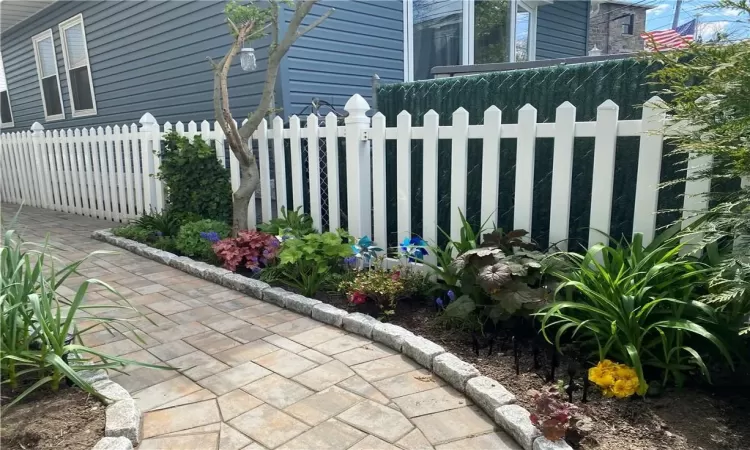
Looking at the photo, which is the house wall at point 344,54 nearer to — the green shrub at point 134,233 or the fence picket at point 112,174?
the green shrub at point 134,233

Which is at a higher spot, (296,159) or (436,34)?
(436,34)

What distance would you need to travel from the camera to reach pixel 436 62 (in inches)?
292

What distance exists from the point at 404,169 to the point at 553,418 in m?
2.08

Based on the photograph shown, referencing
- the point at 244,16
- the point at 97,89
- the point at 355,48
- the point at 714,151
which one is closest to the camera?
the point at 714,151

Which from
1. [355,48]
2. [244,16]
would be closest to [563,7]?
[355,48]

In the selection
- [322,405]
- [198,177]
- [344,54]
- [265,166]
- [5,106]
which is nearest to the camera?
[322,405]

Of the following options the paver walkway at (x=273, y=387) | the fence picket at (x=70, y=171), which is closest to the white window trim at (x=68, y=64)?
the fence picket at (x=70, y=171)

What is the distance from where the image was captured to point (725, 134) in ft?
6.24

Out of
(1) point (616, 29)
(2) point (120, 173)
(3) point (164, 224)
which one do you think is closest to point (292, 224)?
(3) point (164, 224)

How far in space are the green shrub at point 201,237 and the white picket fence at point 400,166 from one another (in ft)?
1.45

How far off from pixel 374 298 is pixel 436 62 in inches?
211

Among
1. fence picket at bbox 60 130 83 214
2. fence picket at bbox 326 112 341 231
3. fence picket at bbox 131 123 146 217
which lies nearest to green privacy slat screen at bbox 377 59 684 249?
fence picket at bbox 326 112 341 231

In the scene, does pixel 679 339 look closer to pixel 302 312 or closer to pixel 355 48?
pixel 302 312

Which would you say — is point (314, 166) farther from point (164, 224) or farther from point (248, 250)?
point (164, 224)
